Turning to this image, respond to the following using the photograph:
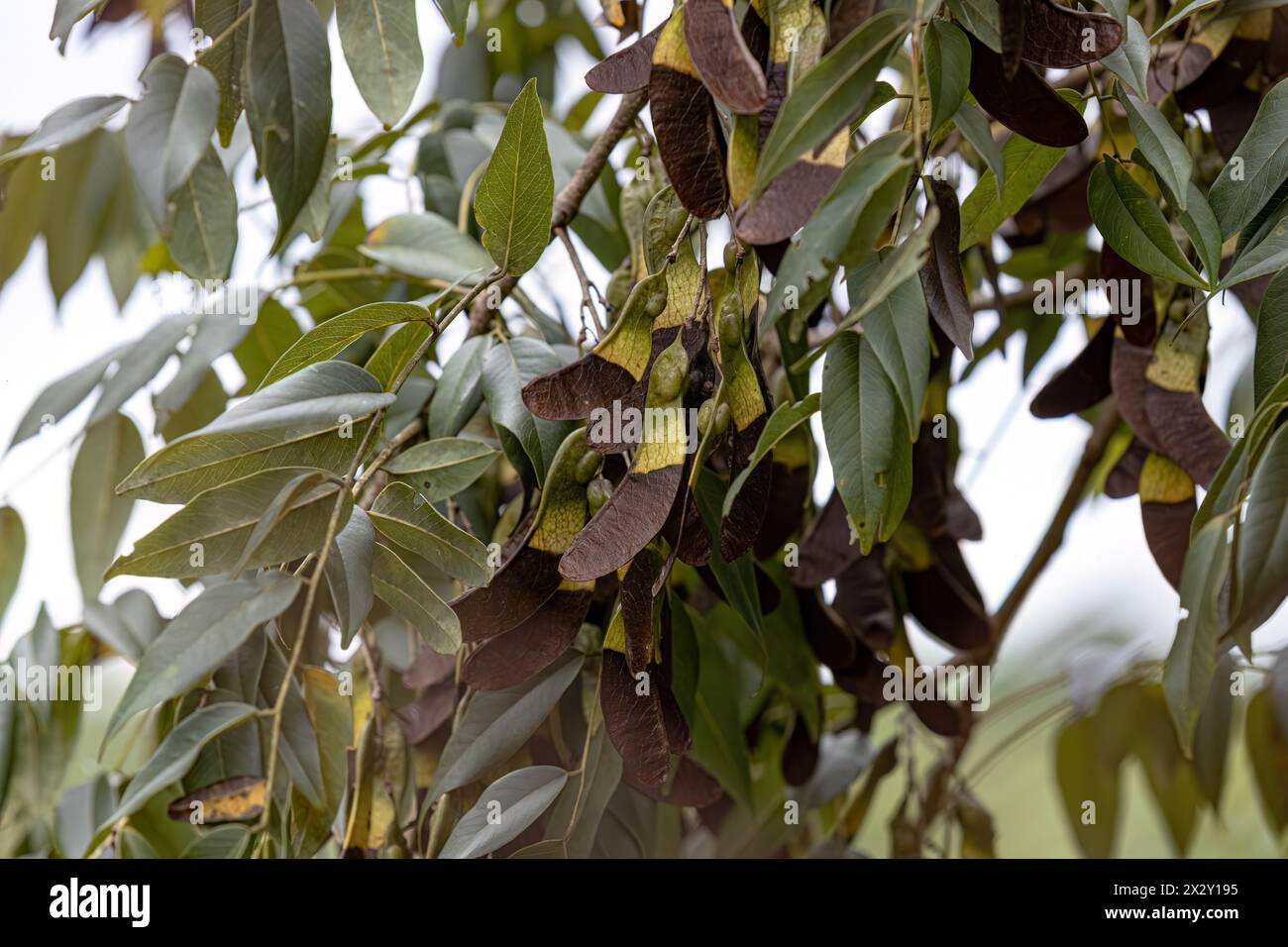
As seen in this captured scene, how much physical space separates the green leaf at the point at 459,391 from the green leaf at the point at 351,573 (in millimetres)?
66

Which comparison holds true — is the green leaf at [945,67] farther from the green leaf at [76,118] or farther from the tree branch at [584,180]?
the green leaf at [76,118]

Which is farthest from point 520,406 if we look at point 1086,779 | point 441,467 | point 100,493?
point 1086,779

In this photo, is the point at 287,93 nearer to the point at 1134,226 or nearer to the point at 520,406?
the point at 520,406

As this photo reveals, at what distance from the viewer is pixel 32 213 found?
0.49 meters

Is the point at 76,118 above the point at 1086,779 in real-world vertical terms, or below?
above

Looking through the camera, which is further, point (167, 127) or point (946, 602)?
point (946, 602)

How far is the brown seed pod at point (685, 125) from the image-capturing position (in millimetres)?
227

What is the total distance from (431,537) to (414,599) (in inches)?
0.7

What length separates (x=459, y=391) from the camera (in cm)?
32

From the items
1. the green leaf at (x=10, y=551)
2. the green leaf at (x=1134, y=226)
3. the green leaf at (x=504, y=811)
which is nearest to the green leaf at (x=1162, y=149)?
the green leaf at (x=1134, y=226)

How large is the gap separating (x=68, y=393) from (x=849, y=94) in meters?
0.37
